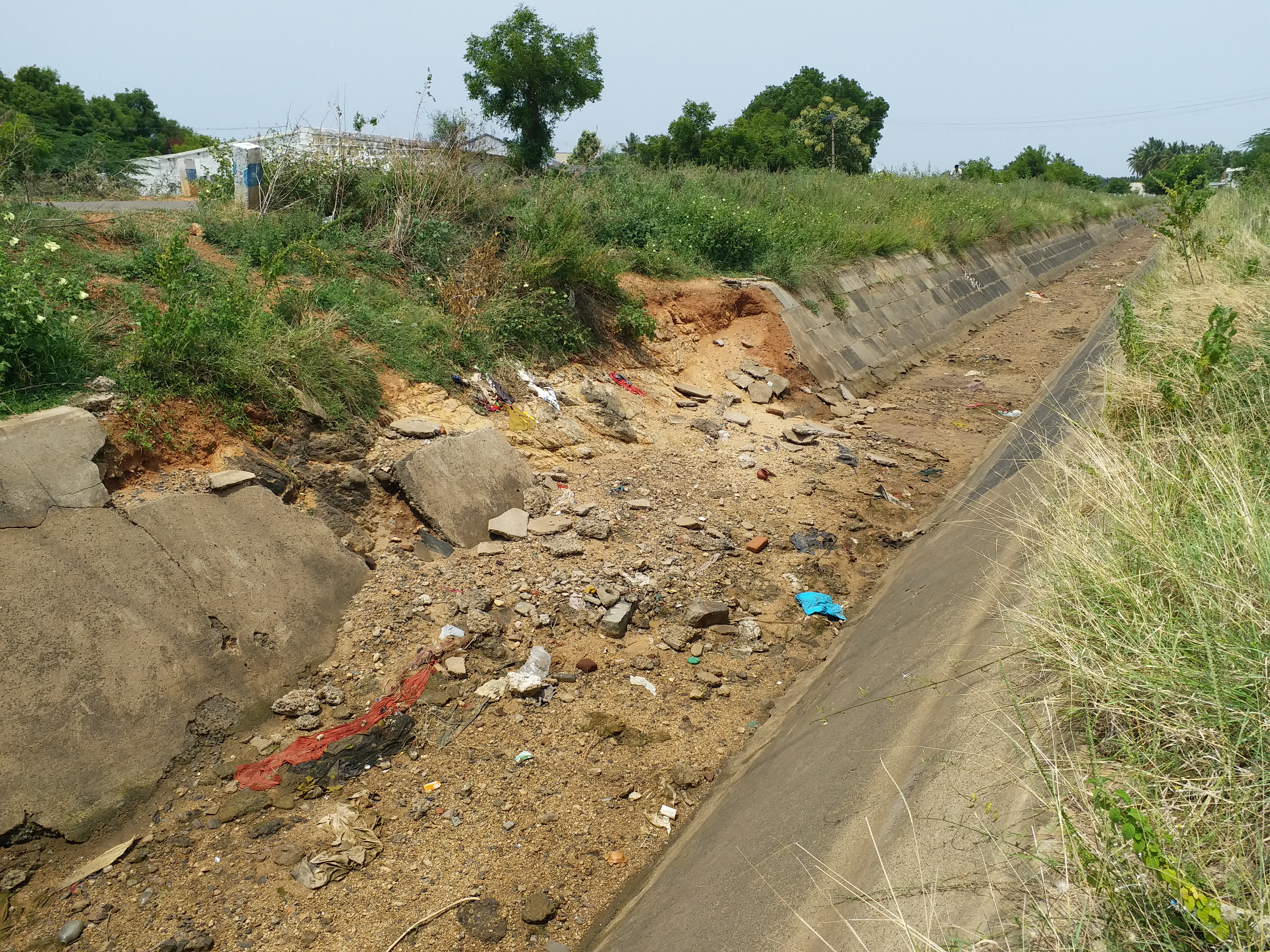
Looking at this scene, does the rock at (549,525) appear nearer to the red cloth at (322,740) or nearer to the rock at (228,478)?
the red cloth at (322,740)

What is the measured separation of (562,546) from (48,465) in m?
2.96

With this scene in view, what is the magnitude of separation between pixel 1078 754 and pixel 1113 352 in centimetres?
518

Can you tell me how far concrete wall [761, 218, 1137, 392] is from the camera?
33.9ft

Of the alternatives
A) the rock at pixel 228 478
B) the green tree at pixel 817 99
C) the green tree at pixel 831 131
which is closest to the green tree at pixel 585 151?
the rock at pixel 228 478

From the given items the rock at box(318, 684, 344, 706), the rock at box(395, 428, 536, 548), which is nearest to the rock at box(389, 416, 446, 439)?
the rock at box(395, 428, 536, 548)

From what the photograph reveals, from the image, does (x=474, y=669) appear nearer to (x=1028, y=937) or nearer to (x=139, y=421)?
(x=139, y=421)

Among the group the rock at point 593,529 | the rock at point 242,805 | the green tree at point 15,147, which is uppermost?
the green tree at point 15,147

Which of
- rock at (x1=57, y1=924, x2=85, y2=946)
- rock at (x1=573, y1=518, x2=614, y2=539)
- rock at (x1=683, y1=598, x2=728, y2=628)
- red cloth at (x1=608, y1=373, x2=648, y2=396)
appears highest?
red cloth at (x1=608, y1=373, x2=648, y2=396)

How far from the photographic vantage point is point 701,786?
3.96 m

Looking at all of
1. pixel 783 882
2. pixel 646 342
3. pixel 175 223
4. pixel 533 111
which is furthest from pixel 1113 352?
pixel 533 111

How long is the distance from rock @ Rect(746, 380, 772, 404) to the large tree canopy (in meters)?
12.2

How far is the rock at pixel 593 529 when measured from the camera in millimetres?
5777

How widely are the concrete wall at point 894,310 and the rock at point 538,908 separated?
303 inches

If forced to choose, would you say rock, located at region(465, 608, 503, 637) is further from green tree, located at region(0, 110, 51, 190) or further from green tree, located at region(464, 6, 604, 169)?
green tree, located at region(464, 6, 604, 169)
